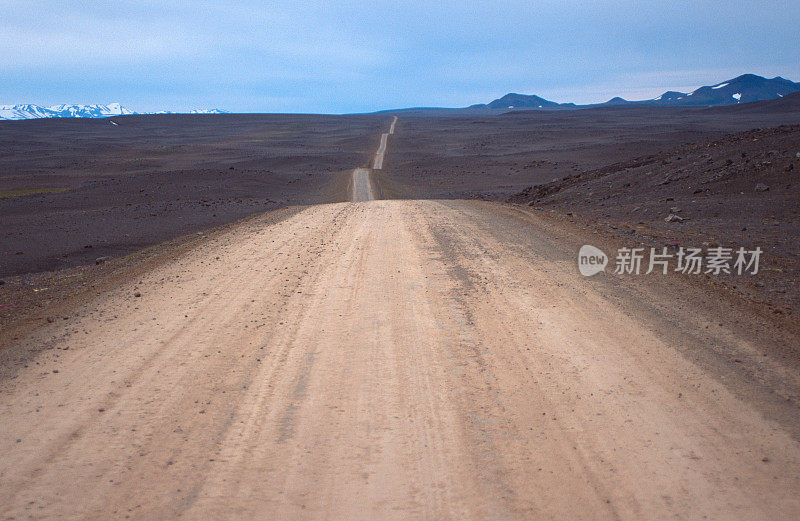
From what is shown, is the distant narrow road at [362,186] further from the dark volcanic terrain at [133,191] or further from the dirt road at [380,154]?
the dirt road at [380,154]

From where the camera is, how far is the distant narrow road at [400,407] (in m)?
3.72

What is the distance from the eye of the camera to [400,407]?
4.84 meters

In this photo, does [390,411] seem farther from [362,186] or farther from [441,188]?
[441,188]

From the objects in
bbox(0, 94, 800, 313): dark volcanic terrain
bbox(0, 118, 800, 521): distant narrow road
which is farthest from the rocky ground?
bbox(0, 118, 800, 521): distant narrow road

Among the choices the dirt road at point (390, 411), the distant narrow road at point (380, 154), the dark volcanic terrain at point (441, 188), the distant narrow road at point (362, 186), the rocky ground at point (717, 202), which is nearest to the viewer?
the dirt road at point (390, 411)

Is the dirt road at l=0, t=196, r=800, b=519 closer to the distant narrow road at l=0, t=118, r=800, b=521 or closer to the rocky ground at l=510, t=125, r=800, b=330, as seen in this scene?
the distant narrow road at l=0, t=118, r=800, b=521

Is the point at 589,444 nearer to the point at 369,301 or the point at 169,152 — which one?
the point at 369,301

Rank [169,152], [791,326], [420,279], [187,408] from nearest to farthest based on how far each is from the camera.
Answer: [187,408], [791,326], [420,279], [169,152]

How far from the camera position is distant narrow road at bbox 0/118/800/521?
3.72 meters

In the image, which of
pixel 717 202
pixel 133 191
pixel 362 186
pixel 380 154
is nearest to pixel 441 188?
pixel 362 186

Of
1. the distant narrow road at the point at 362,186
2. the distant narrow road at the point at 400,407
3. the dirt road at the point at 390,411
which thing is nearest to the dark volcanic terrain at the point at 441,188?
the distant narrow road at the point at 362,186

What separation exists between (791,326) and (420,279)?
5.07 metres

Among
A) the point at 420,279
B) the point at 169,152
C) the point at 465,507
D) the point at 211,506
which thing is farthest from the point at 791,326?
the point at 169,152

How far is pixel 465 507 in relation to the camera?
11.9 feet
